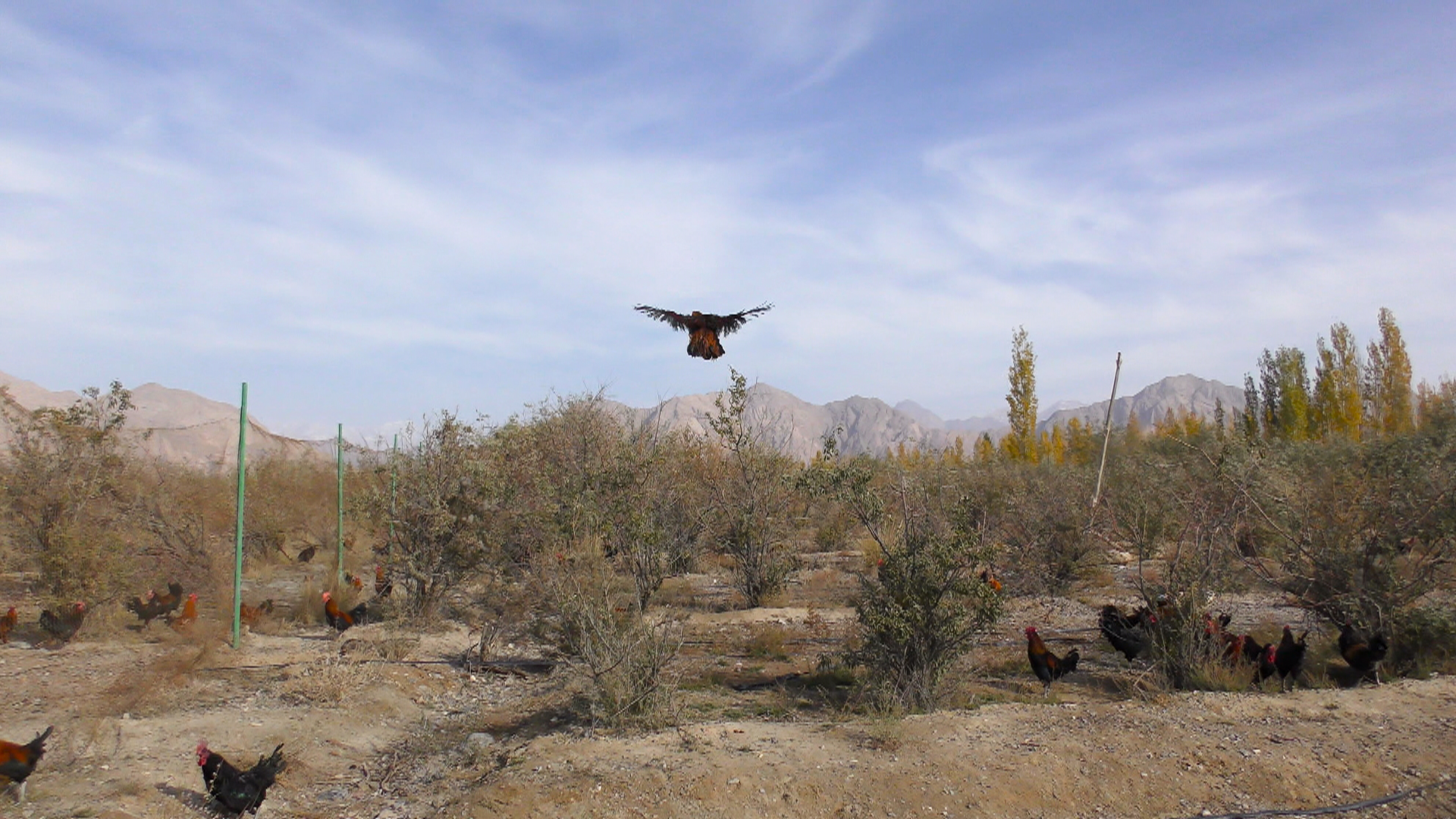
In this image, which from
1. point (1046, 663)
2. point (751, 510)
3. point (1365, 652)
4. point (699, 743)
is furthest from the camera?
point (751, 510)

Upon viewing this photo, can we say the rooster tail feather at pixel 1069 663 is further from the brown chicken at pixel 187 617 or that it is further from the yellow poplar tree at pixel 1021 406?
the yellow poplar tree at pixel 1021 406

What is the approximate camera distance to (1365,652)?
8.47 metres

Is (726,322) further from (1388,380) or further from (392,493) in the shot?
(1388,380)

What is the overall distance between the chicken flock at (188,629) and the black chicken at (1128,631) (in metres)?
8.55

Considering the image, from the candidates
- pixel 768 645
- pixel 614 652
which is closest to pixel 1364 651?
pixel 768 645

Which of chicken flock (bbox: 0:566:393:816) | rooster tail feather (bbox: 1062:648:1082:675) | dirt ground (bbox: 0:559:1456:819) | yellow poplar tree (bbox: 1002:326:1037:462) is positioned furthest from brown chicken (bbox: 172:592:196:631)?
yellow poplar tree (bbox: 1002:326:1037:462)

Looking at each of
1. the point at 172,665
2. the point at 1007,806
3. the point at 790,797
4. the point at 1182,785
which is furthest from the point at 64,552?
the point at 1182,785

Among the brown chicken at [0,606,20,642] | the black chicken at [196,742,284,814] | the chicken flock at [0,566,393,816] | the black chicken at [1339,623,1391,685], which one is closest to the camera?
the chicken flock at [0,566,393,816]

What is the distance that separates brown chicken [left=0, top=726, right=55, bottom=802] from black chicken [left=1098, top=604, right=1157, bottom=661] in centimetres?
989

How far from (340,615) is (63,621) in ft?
10.5

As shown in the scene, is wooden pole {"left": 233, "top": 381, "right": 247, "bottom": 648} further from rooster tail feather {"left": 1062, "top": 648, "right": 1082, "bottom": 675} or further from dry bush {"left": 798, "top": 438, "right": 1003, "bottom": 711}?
rooster tail feather {"left": 1062, "top": 648, "right": 1082, "bottom": 675}

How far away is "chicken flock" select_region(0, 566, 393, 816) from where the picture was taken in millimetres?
5777

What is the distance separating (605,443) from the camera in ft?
54.9

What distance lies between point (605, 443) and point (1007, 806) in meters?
11.8
